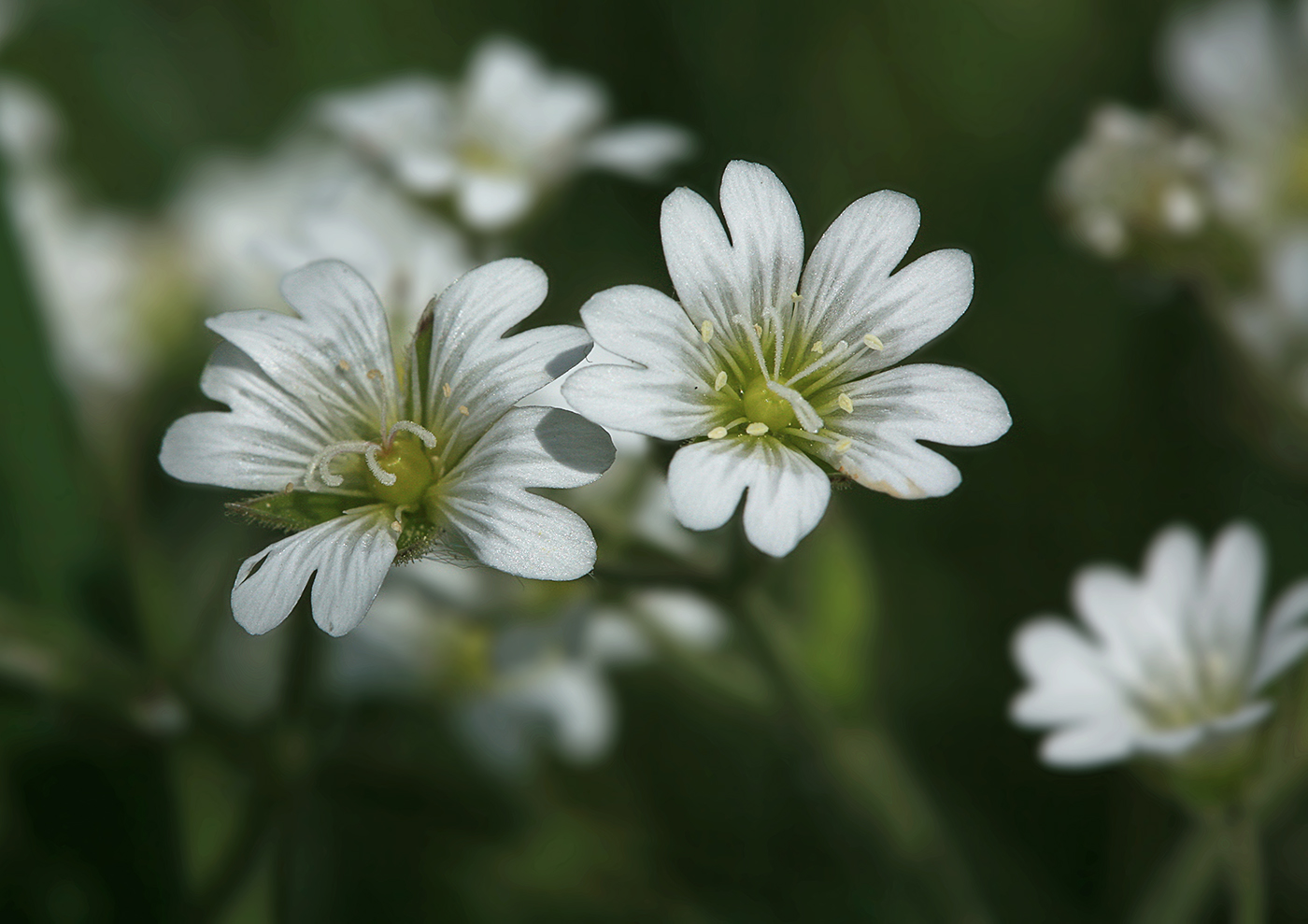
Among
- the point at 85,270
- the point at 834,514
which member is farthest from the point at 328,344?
the point at 85,270

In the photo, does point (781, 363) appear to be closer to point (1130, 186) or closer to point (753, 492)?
point (753, 492)

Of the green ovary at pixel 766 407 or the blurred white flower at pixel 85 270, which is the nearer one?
the green ovary at pixel 766 407

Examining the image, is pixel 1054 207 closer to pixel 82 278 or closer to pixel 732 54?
pixel 732 54

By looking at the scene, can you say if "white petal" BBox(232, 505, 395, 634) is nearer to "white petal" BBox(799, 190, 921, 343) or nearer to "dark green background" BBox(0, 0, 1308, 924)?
"white petal" BBox(799, 190, 921, 343)

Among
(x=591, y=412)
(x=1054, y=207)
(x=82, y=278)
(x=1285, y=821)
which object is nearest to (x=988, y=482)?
(x=1054, y=207)

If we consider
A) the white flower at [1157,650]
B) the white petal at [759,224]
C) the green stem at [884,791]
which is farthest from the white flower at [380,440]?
the white flower at [1157,650]

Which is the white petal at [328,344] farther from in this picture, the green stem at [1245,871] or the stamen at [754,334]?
the green stem at [1245,871]
